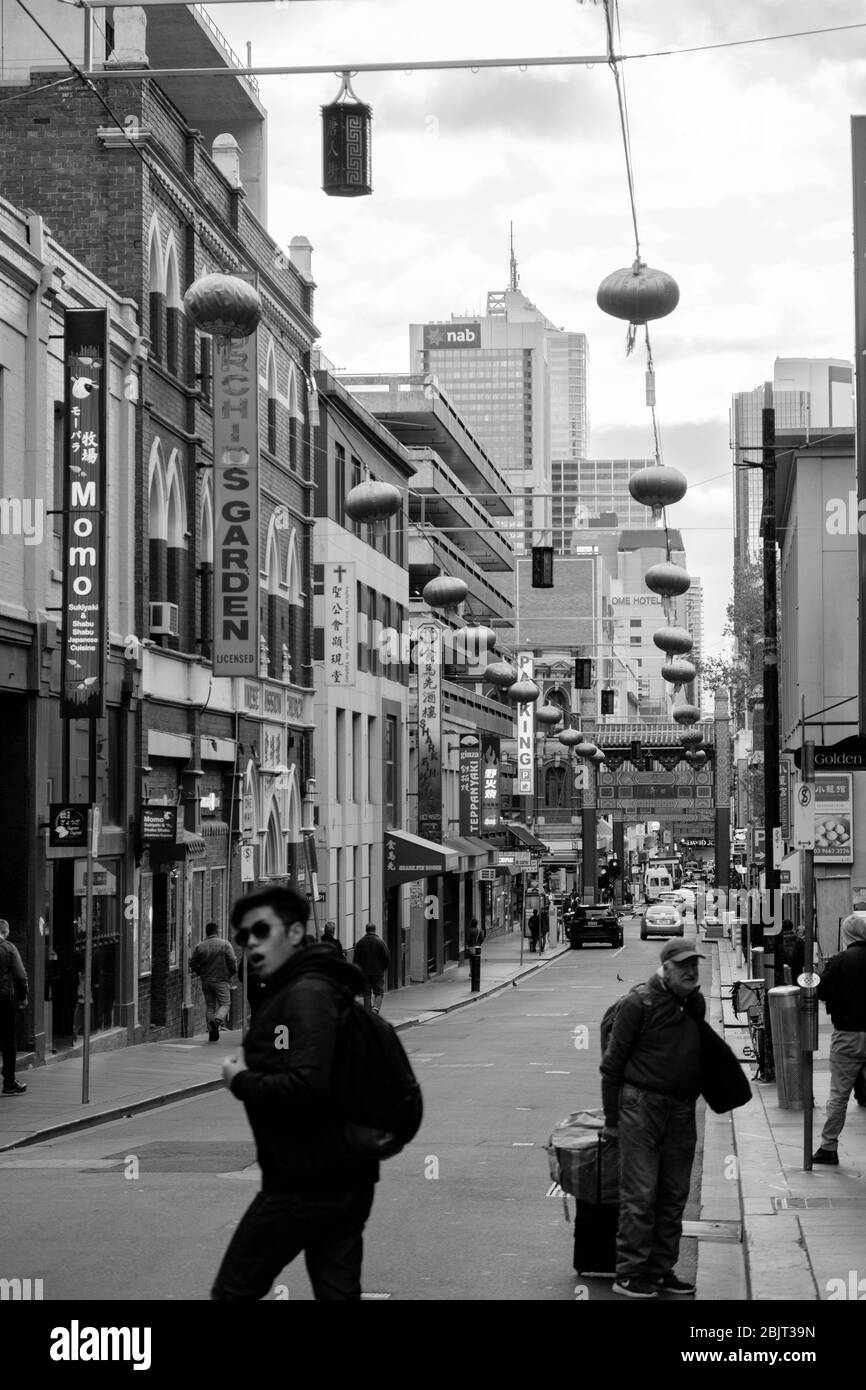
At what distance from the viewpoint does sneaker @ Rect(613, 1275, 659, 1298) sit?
955 centimetres

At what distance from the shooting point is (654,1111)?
969cm

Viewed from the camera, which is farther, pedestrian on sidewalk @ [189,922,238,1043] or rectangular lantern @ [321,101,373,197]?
pedestrian on sidewalk @ [189,922,238,1043]

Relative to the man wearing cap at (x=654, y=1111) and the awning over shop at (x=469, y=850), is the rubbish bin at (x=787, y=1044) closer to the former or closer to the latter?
the man wearing cap at (x=654, y=1111)

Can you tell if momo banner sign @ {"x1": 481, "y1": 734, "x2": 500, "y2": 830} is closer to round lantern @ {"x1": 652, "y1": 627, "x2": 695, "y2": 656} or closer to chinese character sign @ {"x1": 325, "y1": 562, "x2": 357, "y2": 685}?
chinese character sign @ {"x1": 325, "y1": 562, "x2": 357, "y2": 685}

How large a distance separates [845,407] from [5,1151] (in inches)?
975

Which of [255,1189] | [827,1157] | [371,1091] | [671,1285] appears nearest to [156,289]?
[255,1189]

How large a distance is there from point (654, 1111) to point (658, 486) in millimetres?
10560

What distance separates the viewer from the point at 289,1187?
630cm

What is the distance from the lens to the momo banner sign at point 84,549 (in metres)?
23.9

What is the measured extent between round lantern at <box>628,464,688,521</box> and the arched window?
12.3 m

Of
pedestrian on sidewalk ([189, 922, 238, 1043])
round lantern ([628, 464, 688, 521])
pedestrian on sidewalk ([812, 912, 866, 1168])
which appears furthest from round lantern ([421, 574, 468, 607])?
pedestrian on sidewalk ([812, 912, 866, 1168])

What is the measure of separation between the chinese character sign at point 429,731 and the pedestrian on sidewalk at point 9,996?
3251 centimetres

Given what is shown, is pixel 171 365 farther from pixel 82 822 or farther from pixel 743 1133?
pixel 743 1133
